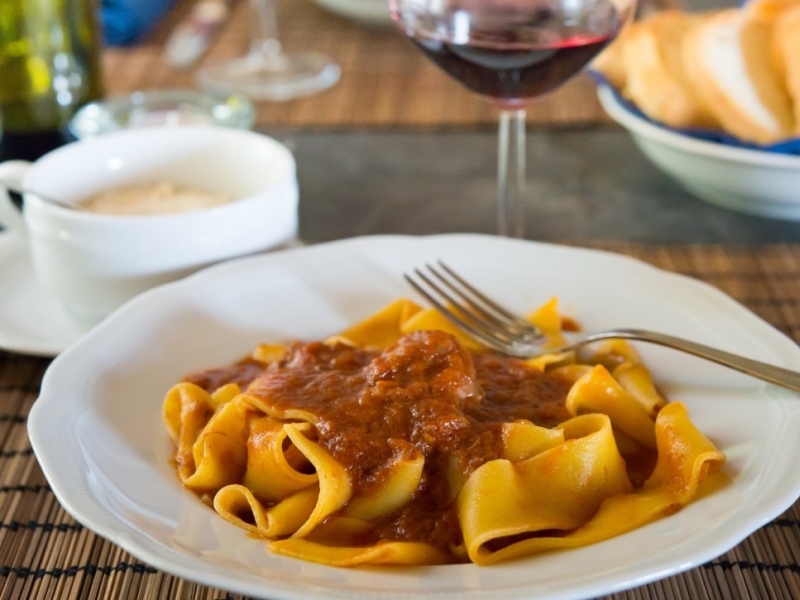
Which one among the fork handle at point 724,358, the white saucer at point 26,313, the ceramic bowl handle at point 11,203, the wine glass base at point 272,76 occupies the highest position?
the fork handle at point 724,358

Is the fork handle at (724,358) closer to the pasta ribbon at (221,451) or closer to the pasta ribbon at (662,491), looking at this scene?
the pasta ribbon at (662,491)

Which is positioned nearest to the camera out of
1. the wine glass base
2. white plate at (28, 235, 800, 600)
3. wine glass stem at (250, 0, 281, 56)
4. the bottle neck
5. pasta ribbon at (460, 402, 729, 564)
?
white plate at (28, 235, 800, 600)

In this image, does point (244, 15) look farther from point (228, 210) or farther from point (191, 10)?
point (228, 210)

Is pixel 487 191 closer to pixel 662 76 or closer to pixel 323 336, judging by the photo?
pixel 662 76

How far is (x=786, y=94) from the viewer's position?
119 inches

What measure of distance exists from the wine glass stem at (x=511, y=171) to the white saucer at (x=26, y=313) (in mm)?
1160

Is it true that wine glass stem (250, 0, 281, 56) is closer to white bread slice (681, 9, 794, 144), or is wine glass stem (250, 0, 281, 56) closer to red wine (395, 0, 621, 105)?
white bread slice (681, 9, 794, 144)

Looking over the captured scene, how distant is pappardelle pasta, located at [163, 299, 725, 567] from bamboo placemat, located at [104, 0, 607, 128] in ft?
6.78

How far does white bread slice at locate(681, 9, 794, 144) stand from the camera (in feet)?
9.30

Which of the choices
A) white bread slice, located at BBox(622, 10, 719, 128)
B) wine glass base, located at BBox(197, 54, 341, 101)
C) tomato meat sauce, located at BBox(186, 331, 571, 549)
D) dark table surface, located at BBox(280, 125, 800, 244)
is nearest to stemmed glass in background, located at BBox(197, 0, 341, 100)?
wine glass base, located at BBox(197, 54, 341, 101)

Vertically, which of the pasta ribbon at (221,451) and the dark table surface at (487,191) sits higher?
the pasta ribbon at (221,451)

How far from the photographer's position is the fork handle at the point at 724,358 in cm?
166

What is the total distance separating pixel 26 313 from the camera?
7.73 feet

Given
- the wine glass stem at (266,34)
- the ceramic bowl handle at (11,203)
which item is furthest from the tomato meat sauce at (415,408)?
the wine glass stem at (266,34)
